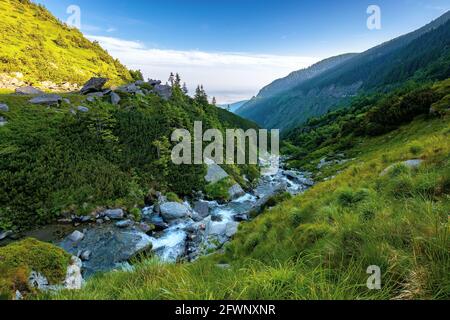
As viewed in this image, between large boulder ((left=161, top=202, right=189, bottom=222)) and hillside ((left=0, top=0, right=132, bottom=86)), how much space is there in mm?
60274

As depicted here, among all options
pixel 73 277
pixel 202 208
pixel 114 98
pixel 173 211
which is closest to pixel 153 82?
pixel 114 98

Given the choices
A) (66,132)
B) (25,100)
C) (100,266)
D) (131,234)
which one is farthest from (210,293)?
(25,100)

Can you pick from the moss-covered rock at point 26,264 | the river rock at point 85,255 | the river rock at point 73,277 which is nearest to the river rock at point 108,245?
the river rock at point 85,255

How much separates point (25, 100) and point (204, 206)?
36289 millimetres

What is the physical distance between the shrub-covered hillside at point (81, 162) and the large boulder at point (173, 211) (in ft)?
13.0

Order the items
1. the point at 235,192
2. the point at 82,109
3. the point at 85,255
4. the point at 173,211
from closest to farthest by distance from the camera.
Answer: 1. the point at 85,255
2. the point at 173,211
3. the point at 235,192
4. the point at 82,109

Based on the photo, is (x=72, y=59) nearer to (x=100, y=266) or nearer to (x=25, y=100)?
(x=25, y=100)

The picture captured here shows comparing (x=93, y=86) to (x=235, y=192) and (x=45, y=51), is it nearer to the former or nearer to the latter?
(x=45, y=51)

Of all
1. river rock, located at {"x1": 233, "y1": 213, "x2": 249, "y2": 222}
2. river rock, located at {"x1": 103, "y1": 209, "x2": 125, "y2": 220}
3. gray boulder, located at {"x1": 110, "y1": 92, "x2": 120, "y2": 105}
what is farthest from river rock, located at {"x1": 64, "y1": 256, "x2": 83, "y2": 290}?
gray boulder, located at {"x1": 110, "y1": 92, "x2": 120, "y2": 105}

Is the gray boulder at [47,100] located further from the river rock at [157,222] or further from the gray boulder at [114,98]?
the river rock at [157,222]

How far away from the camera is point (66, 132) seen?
35.2 meters

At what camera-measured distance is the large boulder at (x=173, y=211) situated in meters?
26.4

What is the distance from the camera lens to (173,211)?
26.8 metres

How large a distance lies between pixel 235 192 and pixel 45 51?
84945 mm
